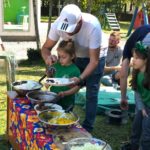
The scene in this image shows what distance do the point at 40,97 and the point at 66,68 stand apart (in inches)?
13.2

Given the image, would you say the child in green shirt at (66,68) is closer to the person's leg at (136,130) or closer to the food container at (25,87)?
the food container at (25,87)

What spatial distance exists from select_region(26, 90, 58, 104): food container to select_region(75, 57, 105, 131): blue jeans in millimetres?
587

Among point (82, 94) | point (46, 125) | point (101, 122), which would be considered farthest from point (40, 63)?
point (46, 125)

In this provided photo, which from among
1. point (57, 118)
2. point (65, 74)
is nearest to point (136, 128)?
point (65, 74)

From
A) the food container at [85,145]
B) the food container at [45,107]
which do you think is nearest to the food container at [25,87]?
the food container at [45,107]

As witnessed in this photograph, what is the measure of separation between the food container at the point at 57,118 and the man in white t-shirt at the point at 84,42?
0.43 metres

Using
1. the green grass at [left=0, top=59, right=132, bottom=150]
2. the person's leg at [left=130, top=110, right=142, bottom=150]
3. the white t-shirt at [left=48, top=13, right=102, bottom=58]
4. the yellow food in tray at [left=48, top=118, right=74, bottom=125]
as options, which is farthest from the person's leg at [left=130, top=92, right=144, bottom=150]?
the yellow food in tray at [left=48, top=118, right=74, bottom=125]

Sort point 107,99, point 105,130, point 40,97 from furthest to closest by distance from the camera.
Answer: point 107,99 → point 105,130 → point 40,97

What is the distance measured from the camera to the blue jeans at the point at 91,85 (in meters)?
3.44

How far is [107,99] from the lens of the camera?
4.86 m

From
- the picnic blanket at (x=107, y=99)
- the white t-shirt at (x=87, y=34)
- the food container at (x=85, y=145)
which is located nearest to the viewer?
the food container at (x=85, y=145)

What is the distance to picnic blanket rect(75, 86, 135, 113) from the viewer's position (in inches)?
183

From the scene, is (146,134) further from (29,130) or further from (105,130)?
(105,130)

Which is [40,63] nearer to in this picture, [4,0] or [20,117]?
[4,0]
